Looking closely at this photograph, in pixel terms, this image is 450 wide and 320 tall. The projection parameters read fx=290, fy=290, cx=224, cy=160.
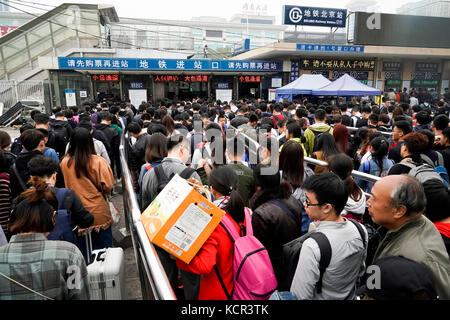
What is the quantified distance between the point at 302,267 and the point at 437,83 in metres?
25.3

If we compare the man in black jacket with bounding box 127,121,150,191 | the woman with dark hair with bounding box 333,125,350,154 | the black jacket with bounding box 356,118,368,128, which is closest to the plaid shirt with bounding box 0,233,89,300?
the man in black jacket with bounding box 127,121,150,191

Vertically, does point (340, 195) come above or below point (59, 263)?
above

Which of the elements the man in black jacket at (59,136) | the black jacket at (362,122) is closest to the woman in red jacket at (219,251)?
the man in black jacket at (59,136)

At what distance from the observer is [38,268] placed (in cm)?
168

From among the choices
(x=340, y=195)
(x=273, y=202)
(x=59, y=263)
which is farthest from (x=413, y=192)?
(x=59, y=263)

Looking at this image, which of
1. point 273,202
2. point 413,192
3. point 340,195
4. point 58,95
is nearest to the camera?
point 413,192

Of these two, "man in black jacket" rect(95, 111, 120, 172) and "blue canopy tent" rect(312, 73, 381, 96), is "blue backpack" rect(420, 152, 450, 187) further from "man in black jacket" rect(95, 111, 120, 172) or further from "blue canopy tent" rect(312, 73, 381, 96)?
"blue canopy tent" rect(312, 73, 381, 96)

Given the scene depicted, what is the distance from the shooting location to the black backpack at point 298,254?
165 centimetres

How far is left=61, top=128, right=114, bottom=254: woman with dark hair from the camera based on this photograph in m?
3.16

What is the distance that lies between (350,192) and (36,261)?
249cm

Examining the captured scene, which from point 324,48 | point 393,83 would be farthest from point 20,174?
point 393,83

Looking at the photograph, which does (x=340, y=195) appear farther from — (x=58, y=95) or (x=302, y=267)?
(x=58, y=95)

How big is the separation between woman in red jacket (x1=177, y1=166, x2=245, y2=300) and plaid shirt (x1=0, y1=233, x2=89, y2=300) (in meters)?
0.66

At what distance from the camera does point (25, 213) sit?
1755 millimetres
